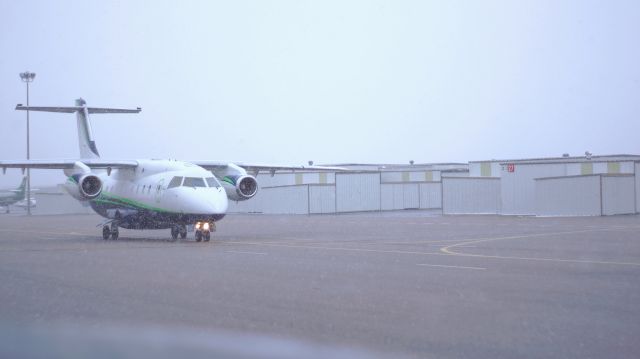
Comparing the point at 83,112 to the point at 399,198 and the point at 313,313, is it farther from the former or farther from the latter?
the point at 399,198

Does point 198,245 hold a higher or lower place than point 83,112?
lower

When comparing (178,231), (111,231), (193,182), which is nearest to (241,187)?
(178,231)

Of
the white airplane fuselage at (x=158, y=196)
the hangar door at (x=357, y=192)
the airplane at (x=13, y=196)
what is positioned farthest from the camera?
the airplane at (x=13, y=196)

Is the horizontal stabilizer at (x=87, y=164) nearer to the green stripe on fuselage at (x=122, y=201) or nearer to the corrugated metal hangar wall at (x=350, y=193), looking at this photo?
the green stripe on fuselage at (x=122, y=201)

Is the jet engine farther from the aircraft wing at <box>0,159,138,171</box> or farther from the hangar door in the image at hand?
the hangar door

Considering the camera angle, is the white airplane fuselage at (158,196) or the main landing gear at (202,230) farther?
the main landing gear at (202,230)

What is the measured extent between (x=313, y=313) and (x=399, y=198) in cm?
5485

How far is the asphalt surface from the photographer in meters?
8.11

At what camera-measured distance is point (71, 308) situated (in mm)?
11195

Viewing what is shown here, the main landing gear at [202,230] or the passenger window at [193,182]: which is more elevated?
the passenger window at [193,182]

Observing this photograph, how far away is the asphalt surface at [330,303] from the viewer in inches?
319

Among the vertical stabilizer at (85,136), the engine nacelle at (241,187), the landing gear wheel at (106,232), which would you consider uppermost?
the vertical stabilizer at (85,136)

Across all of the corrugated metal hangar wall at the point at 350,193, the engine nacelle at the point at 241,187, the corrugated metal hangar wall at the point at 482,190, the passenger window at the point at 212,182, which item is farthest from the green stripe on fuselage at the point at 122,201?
the corrugated metal hangar wall at the point at 350,193

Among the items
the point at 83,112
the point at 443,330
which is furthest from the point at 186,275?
the point at 83,112
